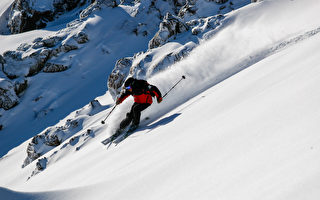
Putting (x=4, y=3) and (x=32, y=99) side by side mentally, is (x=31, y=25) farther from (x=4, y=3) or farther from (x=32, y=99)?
(x=32, y=99)

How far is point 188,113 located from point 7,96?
2083 cm

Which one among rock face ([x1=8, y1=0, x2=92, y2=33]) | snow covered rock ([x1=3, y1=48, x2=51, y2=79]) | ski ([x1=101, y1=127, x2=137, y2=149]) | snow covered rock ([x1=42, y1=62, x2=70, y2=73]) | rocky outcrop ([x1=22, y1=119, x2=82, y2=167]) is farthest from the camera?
rock face ([x1=8, y1=0, x2=92, y2=33])

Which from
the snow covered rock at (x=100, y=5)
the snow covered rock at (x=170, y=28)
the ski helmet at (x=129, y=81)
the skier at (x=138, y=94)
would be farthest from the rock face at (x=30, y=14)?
the skier at (x=138, y=94)

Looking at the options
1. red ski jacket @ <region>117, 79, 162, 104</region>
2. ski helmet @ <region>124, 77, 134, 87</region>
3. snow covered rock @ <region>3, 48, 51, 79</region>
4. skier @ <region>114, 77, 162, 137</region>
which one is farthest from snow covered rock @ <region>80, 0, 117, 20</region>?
red ski jacket @ <region>117, 79, 162, 104</region>

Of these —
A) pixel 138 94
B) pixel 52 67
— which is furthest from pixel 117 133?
pixel 52 67

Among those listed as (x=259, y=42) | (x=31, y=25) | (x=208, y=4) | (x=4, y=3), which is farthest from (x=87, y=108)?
(x=4, y=3)

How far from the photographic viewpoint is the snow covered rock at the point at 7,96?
69.2 feet

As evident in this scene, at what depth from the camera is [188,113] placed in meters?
6.11

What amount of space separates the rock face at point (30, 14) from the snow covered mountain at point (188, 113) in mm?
12262

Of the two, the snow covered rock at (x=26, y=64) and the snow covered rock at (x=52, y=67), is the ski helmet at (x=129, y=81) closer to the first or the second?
the snow covered rock at (x=52, y=67)

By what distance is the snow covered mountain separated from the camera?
8.04ft

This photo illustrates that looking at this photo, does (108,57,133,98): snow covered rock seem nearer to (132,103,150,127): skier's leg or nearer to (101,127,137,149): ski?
(132,103,150,127): skier's leg

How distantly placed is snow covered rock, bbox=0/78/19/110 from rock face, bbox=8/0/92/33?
55.2 feet

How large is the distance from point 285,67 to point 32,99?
22.0m
